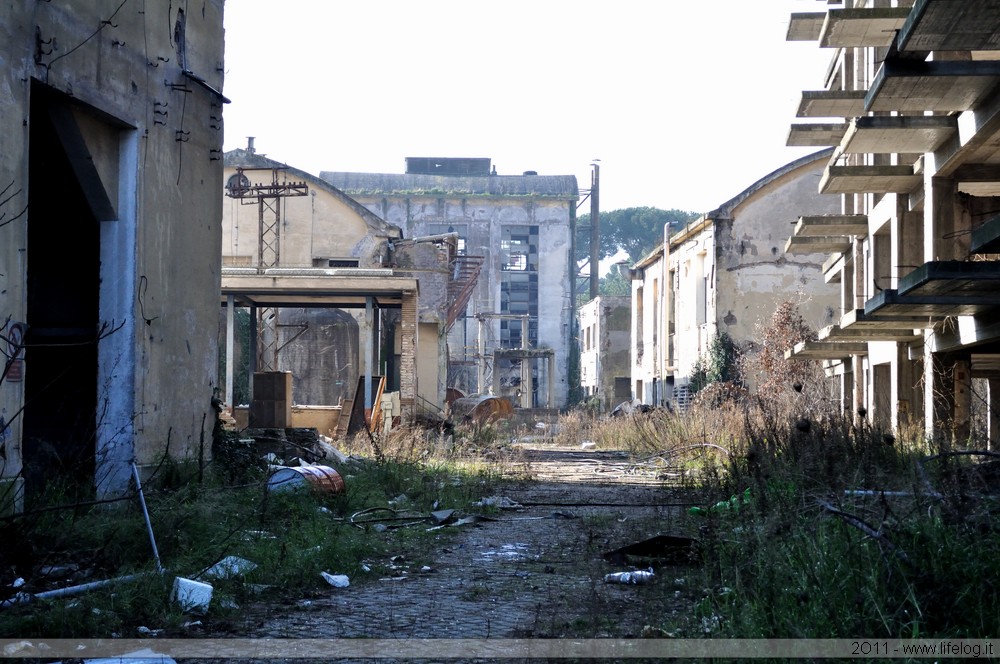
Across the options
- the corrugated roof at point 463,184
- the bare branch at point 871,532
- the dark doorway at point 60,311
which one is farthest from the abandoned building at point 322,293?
the bare branch at point 871,532

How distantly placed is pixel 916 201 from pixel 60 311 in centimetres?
1104

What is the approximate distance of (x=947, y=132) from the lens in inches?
463

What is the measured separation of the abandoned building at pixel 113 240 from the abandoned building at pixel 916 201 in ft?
21.9

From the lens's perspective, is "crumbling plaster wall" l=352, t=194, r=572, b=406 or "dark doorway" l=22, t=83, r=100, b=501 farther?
"crumbling plaster wall" l=352, t=194, r=572, b=406

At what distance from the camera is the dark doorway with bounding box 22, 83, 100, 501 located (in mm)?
9742

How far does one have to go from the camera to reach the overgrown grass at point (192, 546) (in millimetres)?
5559

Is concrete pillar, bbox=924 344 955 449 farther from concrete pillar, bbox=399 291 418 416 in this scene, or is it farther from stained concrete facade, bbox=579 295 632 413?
stained concrete facade, bbox=579 295 632 413

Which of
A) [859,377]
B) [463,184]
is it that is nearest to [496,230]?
[463,184]

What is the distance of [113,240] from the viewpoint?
9656 mm

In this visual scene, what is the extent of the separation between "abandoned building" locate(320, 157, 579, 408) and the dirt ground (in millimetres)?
38968

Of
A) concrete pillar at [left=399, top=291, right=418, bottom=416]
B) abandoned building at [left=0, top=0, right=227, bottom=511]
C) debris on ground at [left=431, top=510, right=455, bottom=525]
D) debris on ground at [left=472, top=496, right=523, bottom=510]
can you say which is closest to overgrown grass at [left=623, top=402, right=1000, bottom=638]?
debris on ground at [left=431, top=510, right=455, bottom=525]

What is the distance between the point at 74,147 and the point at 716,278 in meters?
21.2

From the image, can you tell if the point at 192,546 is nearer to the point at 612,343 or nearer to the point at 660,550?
the point at 660,550

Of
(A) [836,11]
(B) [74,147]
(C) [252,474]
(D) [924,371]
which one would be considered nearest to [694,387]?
(D) [924,371]
